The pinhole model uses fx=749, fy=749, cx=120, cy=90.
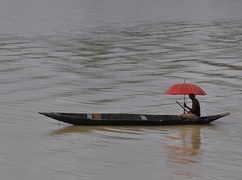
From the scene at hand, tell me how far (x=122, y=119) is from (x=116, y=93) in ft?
15.9

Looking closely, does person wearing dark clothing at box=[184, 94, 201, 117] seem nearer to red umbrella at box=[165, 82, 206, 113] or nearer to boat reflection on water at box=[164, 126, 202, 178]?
red umbrella at box=[165, 82, 206, 113]

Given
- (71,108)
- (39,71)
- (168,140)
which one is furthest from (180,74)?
(168,140)

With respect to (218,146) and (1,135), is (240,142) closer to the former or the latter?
(218,146)

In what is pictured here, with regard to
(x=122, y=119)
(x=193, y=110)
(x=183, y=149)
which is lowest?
(x=183, y=149)

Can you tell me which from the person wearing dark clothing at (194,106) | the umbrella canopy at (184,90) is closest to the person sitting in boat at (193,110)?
the person wearing dark clothing at (194,106)

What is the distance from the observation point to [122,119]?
16.0 m

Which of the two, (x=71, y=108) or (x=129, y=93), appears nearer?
(x=71, y=108)

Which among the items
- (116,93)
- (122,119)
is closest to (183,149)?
(122,119)

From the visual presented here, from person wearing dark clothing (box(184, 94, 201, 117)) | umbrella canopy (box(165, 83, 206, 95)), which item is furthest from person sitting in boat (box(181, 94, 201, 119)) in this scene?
umbrella canopy (box(165, 83, 206, 95))

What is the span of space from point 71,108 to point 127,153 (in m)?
4.70

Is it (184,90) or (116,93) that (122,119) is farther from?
(116,93)

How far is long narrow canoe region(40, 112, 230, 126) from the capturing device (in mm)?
15781

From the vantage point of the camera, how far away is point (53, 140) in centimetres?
1514

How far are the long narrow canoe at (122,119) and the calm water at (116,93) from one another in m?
0.14
